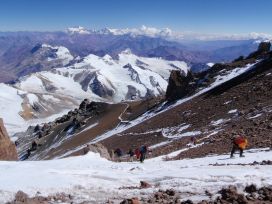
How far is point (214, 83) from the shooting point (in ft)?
300

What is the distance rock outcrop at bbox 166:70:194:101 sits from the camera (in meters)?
99.7

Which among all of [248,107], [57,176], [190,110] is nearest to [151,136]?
[190,110]

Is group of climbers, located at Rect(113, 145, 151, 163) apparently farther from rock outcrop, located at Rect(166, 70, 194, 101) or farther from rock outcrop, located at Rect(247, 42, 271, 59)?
rock outcrop, located at Rect(247, 42, 271, 59)

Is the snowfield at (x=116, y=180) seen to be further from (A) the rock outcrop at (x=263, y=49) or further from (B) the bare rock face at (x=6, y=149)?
(A) the rock outcrop at (x=263, y=49)

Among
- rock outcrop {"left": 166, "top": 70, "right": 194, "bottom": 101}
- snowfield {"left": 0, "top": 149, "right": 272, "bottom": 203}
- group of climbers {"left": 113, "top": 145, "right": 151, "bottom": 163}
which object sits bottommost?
rock outcrop {"left": 166, "top": 70, "right": 194, "bottom": 101}

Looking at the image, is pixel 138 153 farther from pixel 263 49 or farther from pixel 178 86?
pixel 178 86

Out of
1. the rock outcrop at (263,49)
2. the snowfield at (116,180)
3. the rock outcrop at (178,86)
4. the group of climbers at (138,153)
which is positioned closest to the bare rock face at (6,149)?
the group of climbers at (138,153)

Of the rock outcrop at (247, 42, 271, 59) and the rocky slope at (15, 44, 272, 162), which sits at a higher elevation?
the rock outcrop at (247, 42, 271, 59)

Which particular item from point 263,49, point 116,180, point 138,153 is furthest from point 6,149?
point 263,49

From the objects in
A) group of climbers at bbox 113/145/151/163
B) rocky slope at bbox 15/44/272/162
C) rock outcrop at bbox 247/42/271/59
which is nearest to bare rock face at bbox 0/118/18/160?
group of climbers at bbox 113/145/151/163

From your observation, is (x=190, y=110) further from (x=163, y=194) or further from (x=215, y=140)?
(x=163, y=194)

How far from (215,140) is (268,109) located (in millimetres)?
9463

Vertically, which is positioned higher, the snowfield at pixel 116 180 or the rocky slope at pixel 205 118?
the snowfield at pixel 116 180

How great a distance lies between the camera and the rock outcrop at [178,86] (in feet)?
327
